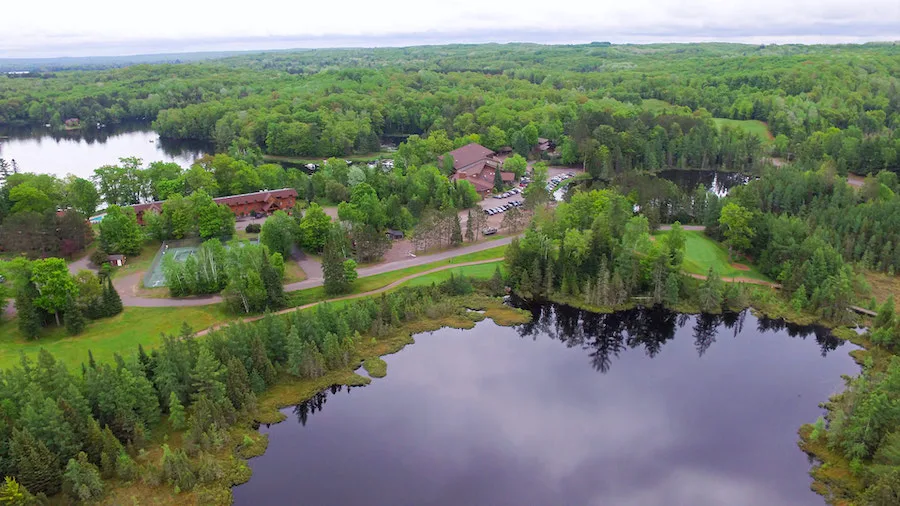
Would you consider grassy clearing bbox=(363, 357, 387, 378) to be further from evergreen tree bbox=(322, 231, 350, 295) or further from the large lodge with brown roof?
the large lodge with brown roof

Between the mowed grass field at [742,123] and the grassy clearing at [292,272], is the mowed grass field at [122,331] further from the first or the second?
the mowed grass field at [742,123]

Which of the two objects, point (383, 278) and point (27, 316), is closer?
point (27, 316)

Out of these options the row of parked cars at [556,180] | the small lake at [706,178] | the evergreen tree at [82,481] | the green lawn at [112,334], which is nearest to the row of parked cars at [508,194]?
the row of parked cars at [556,180]

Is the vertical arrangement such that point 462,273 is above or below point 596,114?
below

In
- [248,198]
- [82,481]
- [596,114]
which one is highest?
[596,114]

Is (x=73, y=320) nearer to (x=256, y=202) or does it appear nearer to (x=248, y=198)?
(x=256, y=202)

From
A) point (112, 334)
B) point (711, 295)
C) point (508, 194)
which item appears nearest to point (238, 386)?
point (112, 334)
